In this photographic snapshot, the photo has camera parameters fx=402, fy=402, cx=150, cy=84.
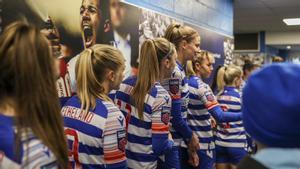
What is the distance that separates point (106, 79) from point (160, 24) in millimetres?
1926

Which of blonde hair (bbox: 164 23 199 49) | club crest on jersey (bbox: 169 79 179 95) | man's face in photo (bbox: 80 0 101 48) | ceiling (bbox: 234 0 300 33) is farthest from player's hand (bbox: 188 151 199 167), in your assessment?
ceiling (bbox: 234 0 300 33)

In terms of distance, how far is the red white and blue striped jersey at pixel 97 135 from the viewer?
171cm

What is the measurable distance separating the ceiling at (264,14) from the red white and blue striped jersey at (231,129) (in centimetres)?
383

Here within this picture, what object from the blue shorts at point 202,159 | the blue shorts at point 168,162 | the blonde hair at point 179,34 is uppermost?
the blonde hair at point 179,34

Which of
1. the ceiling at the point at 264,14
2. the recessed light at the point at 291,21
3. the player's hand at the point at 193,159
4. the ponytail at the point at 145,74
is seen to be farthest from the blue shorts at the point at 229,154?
the recessed light at the point at 291,21

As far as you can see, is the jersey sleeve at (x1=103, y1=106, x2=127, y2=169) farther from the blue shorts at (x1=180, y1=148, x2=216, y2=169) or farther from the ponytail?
the blue shorts at (x1=180, y1=148, x2=216, y2=169)

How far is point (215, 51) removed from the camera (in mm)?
5398

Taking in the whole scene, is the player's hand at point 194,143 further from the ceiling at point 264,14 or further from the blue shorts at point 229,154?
the ceiling at point 264,14

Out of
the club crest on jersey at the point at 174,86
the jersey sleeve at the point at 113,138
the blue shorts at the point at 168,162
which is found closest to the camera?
the jersey sleeve at the point at 113,138

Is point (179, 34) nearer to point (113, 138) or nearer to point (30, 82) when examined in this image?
point (113, 138)

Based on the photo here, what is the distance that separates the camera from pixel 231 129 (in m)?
3.65

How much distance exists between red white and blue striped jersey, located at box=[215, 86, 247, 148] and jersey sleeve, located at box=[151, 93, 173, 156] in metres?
1.51

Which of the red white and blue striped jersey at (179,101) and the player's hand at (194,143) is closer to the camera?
the red white and blue striped jersey at (179,101)

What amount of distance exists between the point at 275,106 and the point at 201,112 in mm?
2203
